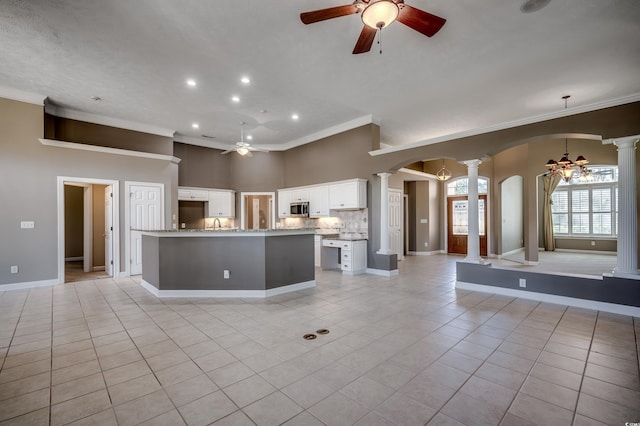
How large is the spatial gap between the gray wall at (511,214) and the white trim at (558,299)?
4.91m

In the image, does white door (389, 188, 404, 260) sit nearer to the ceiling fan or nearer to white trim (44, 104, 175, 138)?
the ceiling fan

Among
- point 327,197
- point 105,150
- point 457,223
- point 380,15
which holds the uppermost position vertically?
point 380,15

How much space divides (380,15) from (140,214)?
6458mm

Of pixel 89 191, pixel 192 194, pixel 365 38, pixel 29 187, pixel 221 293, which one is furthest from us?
pixel 192 194

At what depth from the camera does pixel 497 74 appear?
4539 mm

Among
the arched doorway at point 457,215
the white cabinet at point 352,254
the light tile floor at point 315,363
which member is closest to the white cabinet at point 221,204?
the white cabinet at point 352,254

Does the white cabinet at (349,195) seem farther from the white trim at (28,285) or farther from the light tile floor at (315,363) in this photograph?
the white trim at (28,285)

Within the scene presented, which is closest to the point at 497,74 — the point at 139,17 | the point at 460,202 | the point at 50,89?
the point at 139,17

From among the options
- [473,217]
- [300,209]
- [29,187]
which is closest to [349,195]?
[300,209]

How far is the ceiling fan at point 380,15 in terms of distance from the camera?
2275mm

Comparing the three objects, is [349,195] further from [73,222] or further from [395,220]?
[73,222]

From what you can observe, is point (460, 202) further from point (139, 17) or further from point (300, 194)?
point (139, 17)

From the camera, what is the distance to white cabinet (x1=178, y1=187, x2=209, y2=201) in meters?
7.98

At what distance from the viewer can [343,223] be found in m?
7.42
